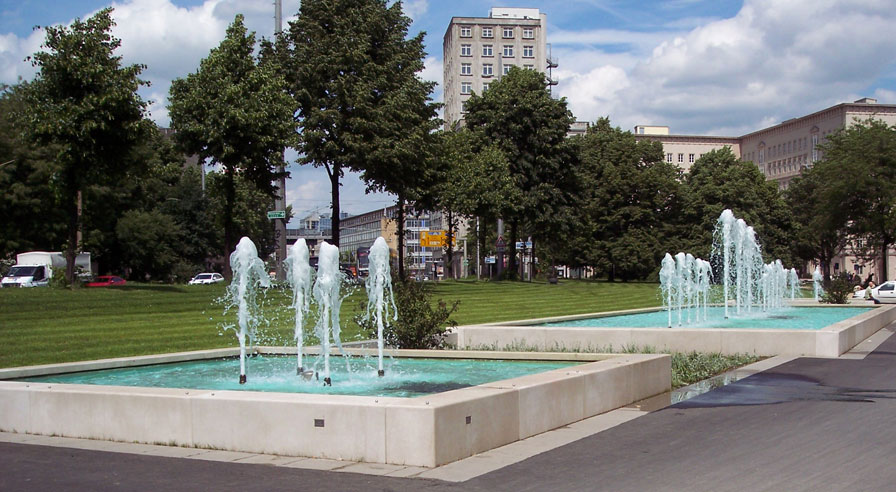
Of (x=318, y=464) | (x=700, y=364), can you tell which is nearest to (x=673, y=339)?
(x=700, y=364)

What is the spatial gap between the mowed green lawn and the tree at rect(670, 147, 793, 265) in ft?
118

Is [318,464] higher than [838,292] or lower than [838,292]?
lower

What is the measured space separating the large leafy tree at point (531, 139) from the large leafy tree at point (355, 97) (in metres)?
16.5

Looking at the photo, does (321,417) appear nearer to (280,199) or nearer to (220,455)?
(220,455)

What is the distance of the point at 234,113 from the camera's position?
104ft

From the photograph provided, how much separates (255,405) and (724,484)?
4.16 m

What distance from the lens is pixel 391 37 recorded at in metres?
41.4

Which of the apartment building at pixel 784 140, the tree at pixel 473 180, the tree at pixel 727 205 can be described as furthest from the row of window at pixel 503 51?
the tree at pixel 473 180

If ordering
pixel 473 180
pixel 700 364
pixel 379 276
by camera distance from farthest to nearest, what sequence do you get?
1. pixel 473 180
2. pixel 700 364
3. pixel 379 276

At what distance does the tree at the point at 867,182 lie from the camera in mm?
61594

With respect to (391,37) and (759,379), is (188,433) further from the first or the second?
(391,37)

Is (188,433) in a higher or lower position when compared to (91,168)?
lower

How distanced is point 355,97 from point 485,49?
88822 millimetres

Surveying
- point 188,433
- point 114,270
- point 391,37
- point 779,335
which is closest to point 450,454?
point 188,433
